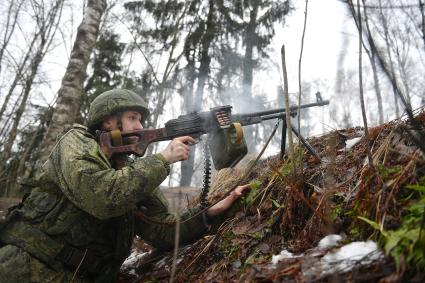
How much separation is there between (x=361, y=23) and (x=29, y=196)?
8.70ft

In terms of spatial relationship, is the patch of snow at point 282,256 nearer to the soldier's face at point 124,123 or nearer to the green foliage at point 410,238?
the green foliage at point 410,238

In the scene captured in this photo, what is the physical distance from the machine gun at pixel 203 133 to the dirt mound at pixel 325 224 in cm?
34

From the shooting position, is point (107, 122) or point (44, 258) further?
point (107, 122)

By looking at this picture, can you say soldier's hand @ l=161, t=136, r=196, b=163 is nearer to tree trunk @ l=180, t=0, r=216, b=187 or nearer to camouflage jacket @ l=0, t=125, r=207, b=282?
camouflage jacket @ l=0, t=125, r=207, b=282

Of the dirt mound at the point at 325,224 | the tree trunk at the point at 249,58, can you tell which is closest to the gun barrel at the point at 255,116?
the dirt mound at the point at 325,224

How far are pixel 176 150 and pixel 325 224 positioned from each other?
1288 mm

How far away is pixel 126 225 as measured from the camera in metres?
2.80

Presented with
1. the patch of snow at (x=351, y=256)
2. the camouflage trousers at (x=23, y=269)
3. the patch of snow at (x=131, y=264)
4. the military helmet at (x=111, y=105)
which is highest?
the military helmet at (x=111, y=105)

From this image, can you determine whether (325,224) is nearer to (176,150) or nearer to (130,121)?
(176,150)

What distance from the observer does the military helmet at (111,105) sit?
9.91 ft

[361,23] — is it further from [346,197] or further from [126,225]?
[126,225]

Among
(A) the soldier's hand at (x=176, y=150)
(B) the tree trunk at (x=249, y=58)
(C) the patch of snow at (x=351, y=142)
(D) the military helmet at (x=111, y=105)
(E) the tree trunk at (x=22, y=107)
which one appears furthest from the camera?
(B) the tree trunk at (x=249, y=58)

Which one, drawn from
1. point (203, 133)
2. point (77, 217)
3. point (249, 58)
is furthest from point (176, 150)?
point (249, 58)

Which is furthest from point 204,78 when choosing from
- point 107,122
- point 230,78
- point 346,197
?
point 346,197
